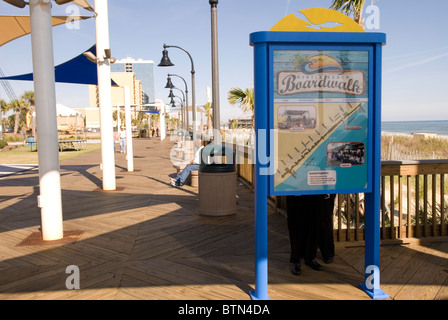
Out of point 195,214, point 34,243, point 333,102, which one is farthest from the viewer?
point 195,214

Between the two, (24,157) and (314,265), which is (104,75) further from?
(24,157)

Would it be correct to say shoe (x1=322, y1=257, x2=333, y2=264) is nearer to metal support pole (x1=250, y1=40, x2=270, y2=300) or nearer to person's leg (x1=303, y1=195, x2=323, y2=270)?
person's leg (x1=303, y1=195, x2=323, y2=270)

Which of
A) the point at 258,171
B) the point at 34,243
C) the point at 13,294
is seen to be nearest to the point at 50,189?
the point at 34,243

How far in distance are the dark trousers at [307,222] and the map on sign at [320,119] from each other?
61 centimetres

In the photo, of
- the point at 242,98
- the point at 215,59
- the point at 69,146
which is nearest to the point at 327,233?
the point at 215,59

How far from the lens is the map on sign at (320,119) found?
119 inches

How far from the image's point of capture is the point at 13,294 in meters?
3.29

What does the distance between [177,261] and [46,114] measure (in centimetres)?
253

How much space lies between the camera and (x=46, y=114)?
4852mm

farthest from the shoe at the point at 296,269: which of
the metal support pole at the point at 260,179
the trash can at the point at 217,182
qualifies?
the trash can at the point at 217,182

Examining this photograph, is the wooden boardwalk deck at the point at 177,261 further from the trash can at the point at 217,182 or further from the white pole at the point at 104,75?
the white pole at the point at 104,75
